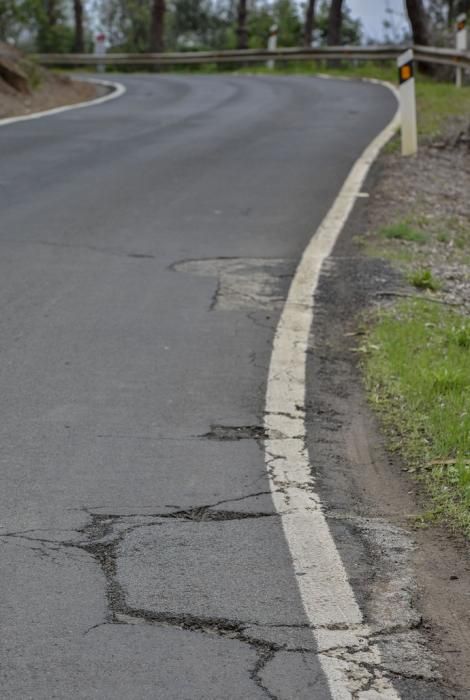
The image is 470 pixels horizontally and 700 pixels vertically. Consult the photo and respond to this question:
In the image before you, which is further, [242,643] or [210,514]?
[210,514]

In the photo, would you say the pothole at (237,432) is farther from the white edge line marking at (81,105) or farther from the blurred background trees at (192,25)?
the blurred background trees at (192,25)

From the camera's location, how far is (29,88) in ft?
74.0

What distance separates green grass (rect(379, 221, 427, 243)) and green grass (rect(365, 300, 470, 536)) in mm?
2112

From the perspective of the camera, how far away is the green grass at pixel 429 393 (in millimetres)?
4699

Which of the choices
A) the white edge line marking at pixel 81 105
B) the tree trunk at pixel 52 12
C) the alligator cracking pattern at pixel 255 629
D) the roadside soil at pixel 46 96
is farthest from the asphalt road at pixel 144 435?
the tree trunk at pixel 52 12

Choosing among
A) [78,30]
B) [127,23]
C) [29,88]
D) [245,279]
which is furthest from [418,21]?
[127,23]

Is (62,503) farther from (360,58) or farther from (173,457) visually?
(360,58)

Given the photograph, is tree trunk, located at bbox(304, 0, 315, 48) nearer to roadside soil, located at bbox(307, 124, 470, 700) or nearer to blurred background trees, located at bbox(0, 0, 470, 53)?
blurred background trees, located at bbox(0, 0, 470, 53)

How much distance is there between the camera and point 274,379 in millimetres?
6070

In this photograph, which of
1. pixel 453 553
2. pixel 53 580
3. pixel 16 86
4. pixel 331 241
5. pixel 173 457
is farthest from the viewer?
pixel 16 86

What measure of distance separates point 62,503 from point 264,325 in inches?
117

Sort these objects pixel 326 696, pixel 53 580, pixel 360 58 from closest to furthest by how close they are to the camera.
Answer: pixel 326 696
pixel 53 580
pixel 360 58

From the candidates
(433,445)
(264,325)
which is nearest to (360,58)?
(264,325)

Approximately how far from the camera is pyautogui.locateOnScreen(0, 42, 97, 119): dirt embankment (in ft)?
69.6
